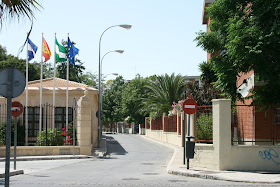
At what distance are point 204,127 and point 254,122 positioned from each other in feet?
8.78

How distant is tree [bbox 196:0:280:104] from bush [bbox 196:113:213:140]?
4.63 ft

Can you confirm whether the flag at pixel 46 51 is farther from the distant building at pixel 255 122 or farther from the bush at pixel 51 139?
the distant building at pixel 255 122

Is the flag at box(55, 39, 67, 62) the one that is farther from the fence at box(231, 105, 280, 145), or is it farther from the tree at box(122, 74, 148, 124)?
the tree at box(122, 74, 148, 124)

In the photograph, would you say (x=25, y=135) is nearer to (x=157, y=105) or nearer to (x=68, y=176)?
(x=68, y=176)

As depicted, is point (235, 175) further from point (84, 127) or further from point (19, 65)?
point (19, 65)

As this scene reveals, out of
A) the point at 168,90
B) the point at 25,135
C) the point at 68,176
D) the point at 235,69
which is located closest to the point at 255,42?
the point at 235,69

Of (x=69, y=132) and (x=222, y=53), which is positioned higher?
(x=222, y=53)

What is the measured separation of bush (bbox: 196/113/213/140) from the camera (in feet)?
58.1

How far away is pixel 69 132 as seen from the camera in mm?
25750

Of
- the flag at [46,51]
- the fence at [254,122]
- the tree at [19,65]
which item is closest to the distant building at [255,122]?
the fence at [254,122]

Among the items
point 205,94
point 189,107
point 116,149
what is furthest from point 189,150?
point 205,94

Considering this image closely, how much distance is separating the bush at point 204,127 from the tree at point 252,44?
1.41m

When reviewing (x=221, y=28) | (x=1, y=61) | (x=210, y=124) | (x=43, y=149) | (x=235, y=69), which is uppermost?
(x=1, y=61)

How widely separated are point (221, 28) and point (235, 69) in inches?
78.7
